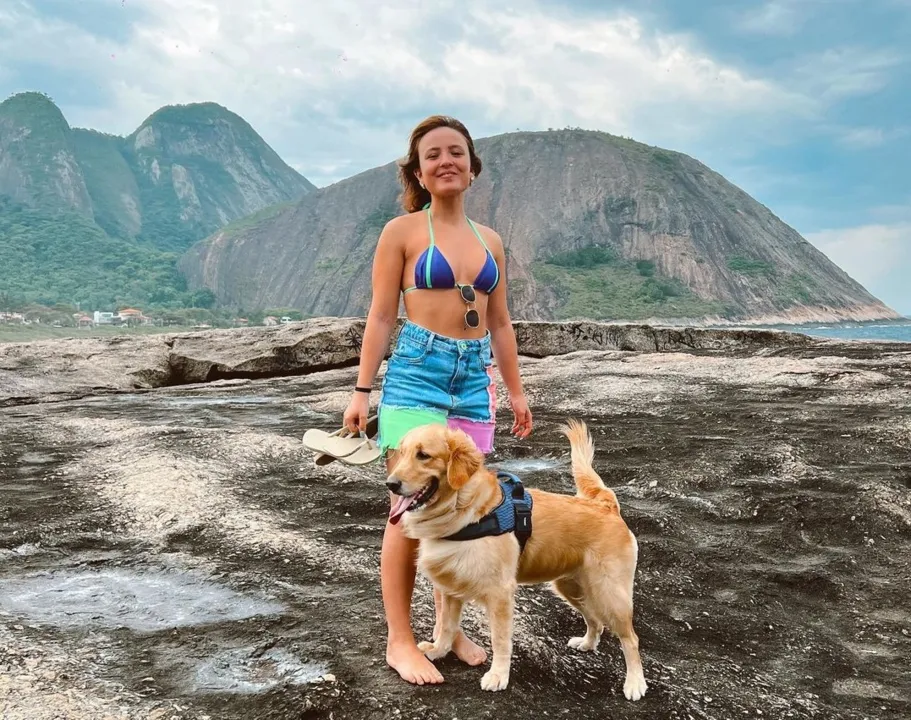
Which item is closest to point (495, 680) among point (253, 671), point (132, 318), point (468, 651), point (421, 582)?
point (468, 651)

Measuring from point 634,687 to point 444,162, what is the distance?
2.89 metres

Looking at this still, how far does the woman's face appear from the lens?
13.2 ft

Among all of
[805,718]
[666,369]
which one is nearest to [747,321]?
[666,369]

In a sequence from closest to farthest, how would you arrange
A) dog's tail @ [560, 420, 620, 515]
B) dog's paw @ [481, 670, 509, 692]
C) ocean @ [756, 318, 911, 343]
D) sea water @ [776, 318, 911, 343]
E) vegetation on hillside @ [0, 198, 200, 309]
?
1. dog's paw @ [481, 670, 509, 692]
2. dog's tail @ [560, 420, 620, 515]
3. ocean @ [756, 318, 911, 343]
4. sea water @ [776, 318, 911, 343]
5. vegetation on hillside @ [0, 198, 200, 309]

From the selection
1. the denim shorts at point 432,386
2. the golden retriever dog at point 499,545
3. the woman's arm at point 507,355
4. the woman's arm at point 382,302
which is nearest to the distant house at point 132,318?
the woman's arm at point 507,355

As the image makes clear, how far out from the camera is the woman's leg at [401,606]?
3.76 meters

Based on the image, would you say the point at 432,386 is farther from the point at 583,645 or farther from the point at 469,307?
the point at 583,645

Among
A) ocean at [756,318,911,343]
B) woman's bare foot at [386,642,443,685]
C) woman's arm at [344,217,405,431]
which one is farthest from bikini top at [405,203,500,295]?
ocean at [756,318,911,343]

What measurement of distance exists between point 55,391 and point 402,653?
15.0 m

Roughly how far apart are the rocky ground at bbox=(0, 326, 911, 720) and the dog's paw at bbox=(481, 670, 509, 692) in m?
0.05

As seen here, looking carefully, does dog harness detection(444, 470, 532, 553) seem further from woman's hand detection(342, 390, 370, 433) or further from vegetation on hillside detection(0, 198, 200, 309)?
vegetation on hillside detection(0, 198, 200, 309)

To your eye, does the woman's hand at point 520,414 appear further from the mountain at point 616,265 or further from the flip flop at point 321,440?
the mountain at point 616,265

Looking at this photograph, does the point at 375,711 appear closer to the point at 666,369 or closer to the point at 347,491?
the point at 347,491

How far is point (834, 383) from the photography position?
12844 mm
